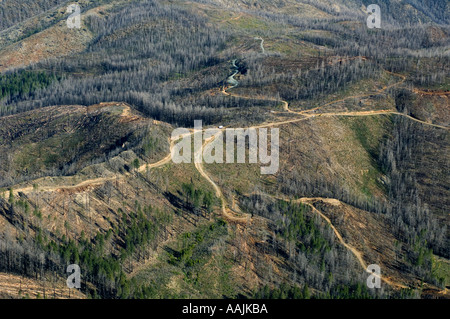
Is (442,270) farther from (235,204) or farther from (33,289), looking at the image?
(33,289)

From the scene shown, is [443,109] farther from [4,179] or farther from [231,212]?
[4,179]

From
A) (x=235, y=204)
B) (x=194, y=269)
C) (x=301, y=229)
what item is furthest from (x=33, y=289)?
(x=301, y=229)

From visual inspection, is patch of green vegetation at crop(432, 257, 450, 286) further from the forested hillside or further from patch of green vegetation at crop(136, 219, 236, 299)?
patch of green vegetation at crop(136, 219, 236, 299)

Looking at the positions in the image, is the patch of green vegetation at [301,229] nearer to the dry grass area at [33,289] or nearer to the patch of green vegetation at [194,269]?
the patch of green vegetation at [194,269]

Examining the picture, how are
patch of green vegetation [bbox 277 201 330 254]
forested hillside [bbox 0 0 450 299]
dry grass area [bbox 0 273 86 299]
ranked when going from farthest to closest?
patch of green vegetation [bbox 277 201 330 254] < forested hillside [bbox 0 0 450 299] < dry grass area [bbox 0 273 86 299]

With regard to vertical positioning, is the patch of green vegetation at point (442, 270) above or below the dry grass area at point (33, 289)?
below

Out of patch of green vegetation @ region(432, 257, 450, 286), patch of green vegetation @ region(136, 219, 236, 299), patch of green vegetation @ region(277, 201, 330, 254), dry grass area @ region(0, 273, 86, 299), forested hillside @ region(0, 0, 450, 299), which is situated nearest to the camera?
dry grass area @ region(0, 273, 86, 299)

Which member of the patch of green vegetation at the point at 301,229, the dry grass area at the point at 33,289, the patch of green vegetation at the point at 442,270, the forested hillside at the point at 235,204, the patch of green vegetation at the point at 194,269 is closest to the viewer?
the dry grass area at the point at 33,289

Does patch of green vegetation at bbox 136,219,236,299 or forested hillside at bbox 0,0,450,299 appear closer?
patch of green vegetation at bbox 136,219,236,299

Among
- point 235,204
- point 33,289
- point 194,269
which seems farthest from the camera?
point 235,204

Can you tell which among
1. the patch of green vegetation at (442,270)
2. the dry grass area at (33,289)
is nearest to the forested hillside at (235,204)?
the dry grass area at (33,289)

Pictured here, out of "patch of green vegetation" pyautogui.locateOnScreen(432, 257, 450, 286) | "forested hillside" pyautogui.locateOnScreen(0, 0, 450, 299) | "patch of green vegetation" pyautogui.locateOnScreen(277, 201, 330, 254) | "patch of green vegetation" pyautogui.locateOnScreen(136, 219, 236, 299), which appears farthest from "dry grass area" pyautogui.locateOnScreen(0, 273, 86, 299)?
"patch of green vegetation" pyautogui.locateOnScreen(432, 257, 450, 286)
